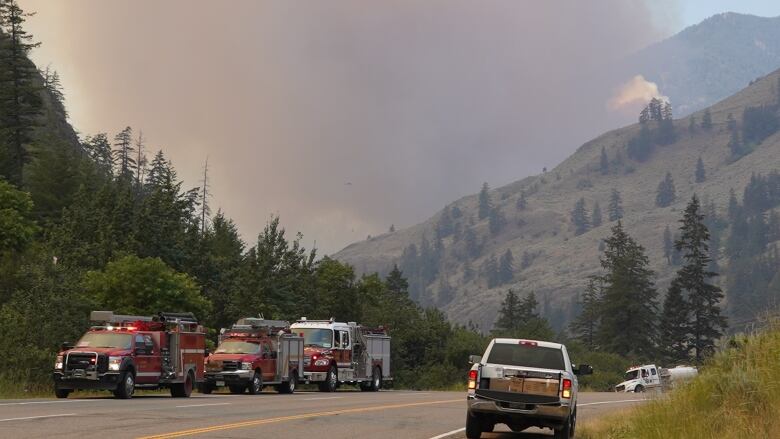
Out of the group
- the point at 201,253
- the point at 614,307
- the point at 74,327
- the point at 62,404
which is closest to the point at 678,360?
the point at 614,307

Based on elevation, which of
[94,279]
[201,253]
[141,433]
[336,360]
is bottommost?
[141,433]

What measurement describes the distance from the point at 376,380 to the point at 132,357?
19.7m

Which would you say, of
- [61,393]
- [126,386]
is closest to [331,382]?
[126,386]

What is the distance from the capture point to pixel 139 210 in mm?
78312

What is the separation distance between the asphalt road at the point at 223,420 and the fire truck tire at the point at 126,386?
7.77ft

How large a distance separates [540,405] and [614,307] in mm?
130836

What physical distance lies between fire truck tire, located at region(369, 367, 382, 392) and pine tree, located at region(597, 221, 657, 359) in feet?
324

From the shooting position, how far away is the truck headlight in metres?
28.8

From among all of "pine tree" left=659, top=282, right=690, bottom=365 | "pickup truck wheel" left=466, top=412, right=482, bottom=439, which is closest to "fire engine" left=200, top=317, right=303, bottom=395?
"pickup truck wheel" left=466, top=412, right=482, bottom=439

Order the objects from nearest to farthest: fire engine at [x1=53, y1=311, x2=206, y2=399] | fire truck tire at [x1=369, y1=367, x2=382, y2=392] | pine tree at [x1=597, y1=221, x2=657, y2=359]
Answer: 1. fire engine at [x1=53, y1=311, x2=206, y2=399]
2. fire truck tire at [x1=369, y1=367, x2=382, y2=392]
3. pine tree at [x1=597, y1=221, x2=657, y2=359]

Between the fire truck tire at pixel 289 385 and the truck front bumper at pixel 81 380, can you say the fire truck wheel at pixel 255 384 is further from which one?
the truck front bumper at pixel 81 380

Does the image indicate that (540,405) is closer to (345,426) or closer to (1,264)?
(345,426)

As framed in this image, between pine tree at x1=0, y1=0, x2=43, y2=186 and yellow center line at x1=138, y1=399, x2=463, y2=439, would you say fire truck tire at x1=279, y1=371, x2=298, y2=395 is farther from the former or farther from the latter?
pine tree at x1=0, y1=0, x2=43, y2=186

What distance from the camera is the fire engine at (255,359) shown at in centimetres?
3712
